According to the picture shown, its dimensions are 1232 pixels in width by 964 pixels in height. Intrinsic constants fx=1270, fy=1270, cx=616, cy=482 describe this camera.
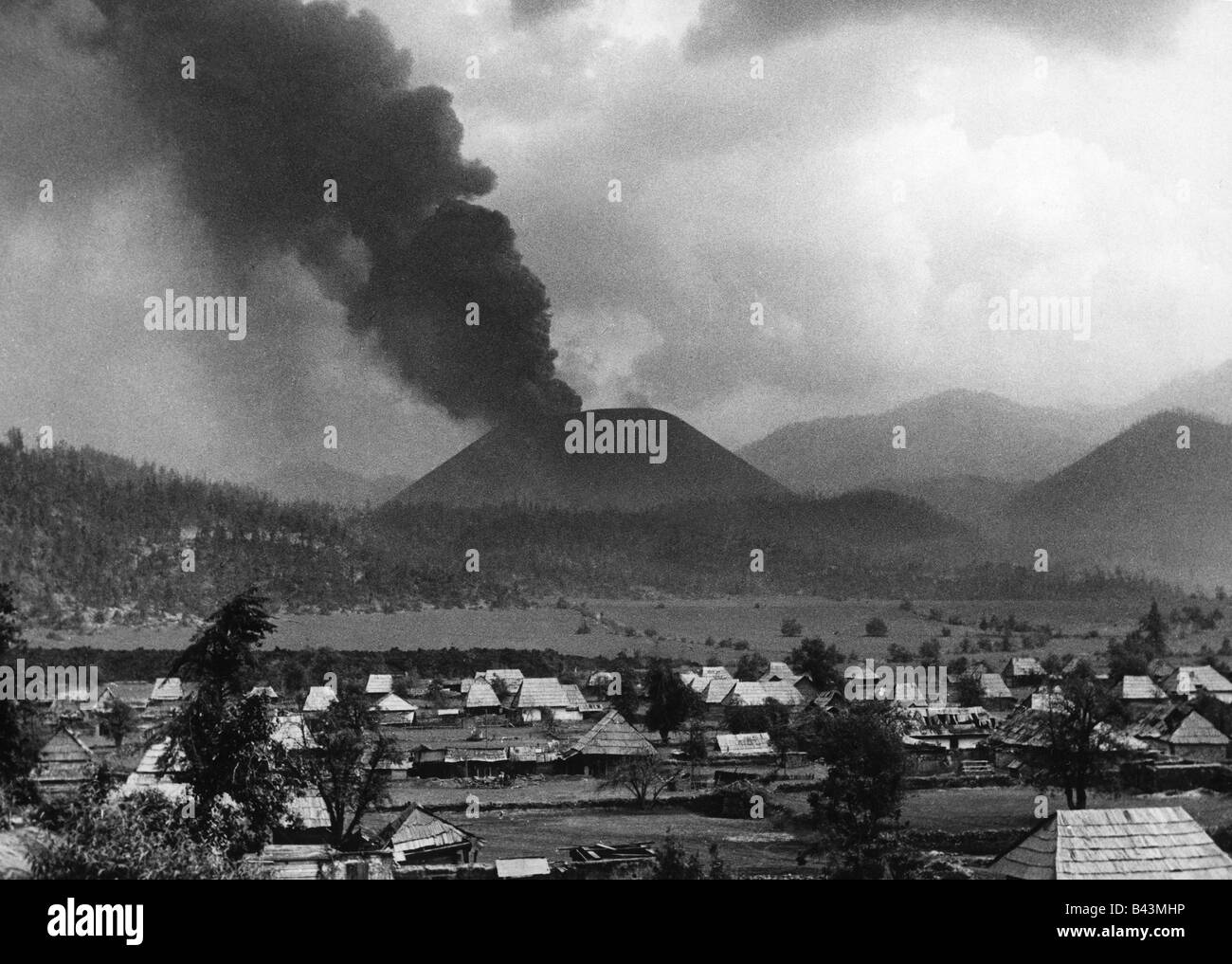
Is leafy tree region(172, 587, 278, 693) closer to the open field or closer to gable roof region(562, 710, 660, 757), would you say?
gable roof region(562, 710, 660, 757)

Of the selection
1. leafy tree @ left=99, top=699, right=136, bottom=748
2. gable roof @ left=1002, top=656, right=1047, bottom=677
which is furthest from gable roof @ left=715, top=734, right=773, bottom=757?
leafy tree @ left=99, top=699, right=136, bottom=748

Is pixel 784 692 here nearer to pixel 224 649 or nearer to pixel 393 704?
pixel 393 704

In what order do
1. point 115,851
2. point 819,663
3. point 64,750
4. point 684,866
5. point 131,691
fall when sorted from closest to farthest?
1. point 115,851
2. point 684,866
3. point 64,750
4. point 131,691
5. point 819,663

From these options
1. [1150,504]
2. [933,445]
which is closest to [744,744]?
[933,445]

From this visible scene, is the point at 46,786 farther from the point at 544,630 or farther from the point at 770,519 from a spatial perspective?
the point at 770,519

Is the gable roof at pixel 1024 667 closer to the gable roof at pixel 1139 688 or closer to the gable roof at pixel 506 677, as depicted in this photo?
the gable roof at pixel 1139 688

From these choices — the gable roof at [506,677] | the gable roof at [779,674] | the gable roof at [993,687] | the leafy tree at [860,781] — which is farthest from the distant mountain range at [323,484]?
the gable roof at [993,687]
